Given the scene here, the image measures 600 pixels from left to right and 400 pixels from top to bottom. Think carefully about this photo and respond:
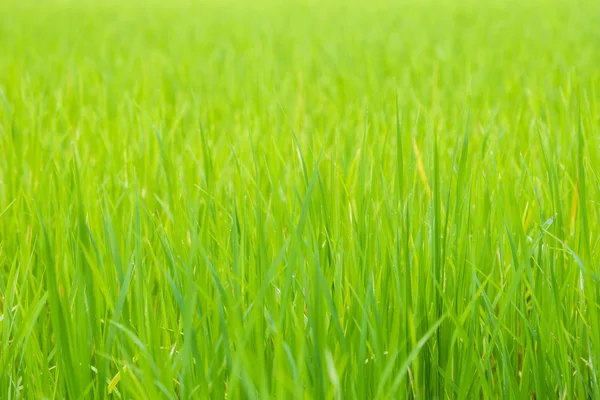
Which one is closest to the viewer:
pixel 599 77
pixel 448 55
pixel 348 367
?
pixel 348 367

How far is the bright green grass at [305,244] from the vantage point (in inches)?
31.3

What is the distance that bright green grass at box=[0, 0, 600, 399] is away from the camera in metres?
0.80

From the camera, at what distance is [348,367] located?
2.60 ft

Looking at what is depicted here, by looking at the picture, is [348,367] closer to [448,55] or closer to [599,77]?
[599,77]

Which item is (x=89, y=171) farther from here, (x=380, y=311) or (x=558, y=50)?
(x=558, y=50)

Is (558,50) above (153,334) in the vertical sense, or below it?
below

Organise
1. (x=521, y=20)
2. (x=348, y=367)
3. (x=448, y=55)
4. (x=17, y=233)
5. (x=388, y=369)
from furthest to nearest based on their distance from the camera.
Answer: (x=521, y=20), (x=448, y=55), (x=17, y=233), (x=348, y=367), (x=388, y=369)

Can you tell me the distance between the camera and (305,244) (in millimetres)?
778

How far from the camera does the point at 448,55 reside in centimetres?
372

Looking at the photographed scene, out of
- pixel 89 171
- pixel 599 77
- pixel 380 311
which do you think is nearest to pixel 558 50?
pixel 599 77

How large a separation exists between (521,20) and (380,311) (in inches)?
211

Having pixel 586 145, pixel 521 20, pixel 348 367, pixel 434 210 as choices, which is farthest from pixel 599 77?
pixel 521 20

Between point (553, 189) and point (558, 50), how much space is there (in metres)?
3.03

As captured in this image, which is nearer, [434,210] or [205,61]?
[434,210]
